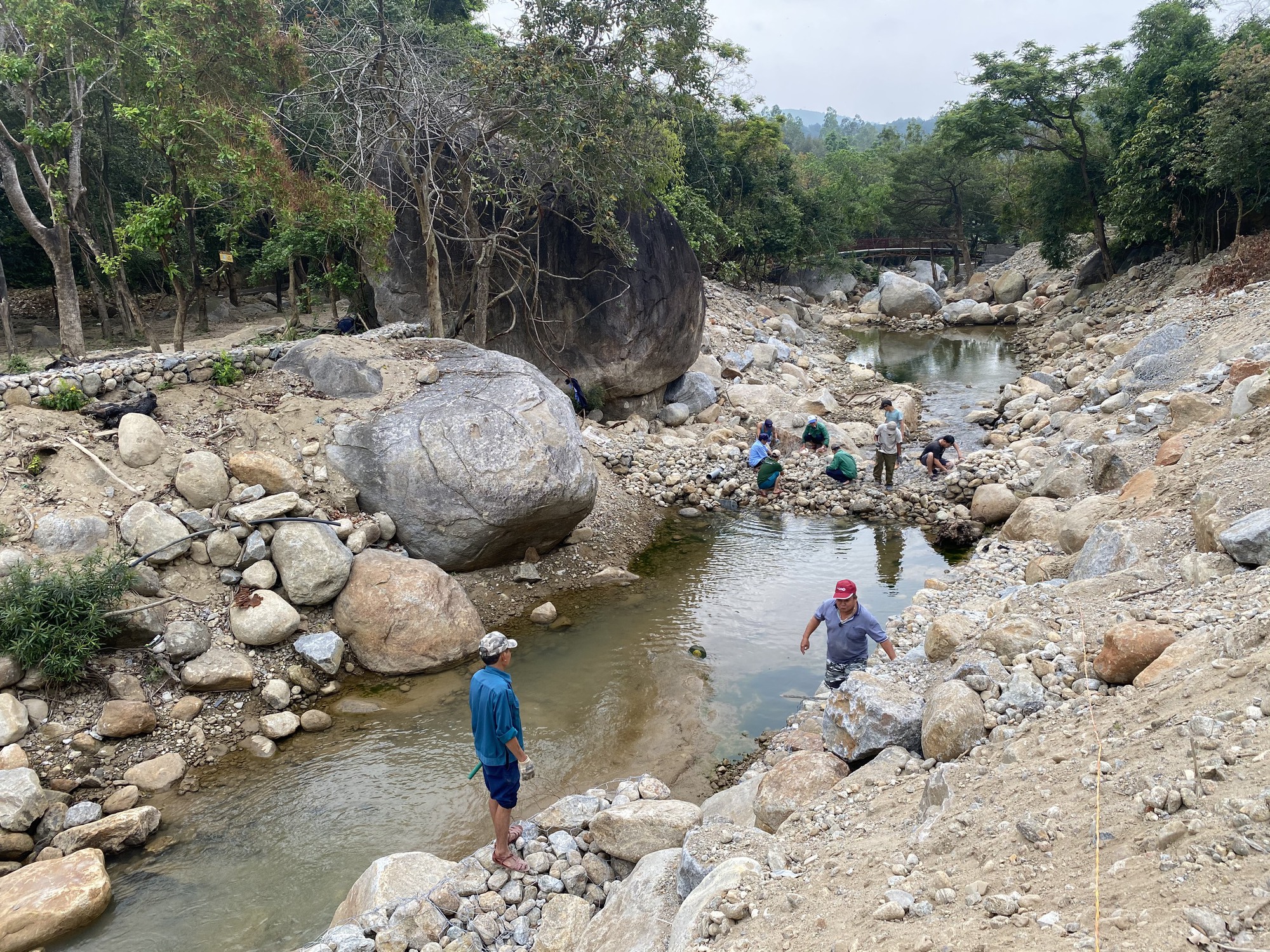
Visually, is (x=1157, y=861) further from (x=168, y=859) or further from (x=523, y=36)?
(x=523, y=36)

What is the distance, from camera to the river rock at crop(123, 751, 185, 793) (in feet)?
22.8

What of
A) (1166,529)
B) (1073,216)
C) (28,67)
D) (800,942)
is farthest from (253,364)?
(1073,216)

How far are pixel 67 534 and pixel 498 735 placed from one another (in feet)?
19.9

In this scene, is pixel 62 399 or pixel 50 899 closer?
pixel 50 899

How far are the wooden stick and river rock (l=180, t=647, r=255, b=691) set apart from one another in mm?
2318

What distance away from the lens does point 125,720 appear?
7.32 meters

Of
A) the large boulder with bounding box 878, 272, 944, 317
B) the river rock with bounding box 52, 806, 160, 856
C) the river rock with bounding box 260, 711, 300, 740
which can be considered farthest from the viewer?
the large boulder with bounding box 878, 272, 944, 317

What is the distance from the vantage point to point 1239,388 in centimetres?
974

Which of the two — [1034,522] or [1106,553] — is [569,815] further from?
[1034,522]

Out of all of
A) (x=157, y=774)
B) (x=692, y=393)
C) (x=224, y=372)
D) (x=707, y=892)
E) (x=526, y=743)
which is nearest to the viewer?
(x=707, y=892)

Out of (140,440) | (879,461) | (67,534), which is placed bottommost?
(879,461)

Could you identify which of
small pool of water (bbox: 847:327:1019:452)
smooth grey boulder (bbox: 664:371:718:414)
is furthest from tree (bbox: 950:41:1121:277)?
smooth grey boulder (bbox: 664:371:718:414)

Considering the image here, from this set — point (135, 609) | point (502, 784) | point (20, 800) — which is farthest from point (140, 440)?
point (502, 784)

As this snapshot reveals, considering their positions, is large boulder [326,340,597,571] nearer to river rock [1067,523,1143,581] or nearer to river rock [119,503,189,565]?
river rock [119,503,189,565]
